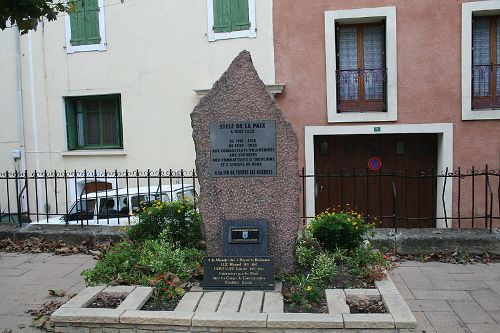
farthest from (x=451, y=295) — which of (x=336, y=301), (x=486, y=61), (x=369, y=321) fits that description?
(x=486, y=61)

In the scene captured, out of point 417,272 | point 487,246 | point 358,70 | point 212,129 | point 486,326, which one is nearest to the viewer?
point 486,326

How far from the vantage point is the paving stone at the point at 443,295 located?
5.06 meters

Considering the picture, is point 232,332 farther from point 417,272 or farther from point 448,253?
point 448,253

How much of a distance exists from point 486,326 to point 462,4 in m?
8.03

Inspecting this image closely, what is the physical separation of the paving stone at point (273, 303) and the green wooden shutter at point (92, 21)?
30.8ft

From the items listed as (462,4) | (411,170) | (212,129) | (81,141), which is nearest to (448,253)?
(212,129)

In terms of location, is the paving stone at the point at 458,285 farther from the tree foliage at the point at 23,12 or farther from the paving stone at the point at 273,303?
the tree foliage at the point at 23,12

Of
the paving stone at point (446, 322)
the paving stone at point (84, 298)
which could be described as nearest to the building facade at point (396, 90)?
the paving stone at point (446, 322)

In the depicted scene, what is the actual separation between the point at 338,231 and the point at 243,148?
59.1 inches

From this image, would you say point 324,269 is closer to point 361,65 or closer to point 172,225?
point 172,225

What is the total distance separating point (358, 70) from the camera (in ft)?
36.1

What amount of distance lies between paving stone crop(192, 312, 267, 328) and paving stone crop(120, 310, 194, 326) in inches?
2.9

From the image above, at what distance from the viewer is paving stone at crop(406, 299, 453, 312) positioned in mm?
4777

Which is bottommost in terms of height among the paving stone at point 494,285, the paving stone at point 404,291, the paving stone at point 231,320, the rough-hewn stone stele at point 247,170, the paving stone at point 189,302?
the paving stone at point 494,285
